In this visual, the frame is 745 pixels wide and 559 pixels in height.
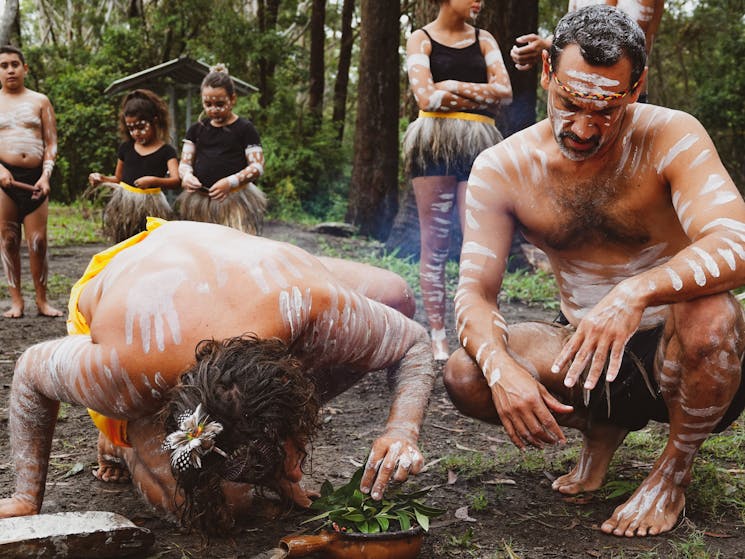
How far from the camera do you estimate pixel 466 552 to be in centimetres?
226

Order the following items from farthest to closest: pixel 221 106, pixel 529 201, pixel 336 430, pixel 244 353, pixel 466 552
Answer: pixel 221 106, pixel 336 430, pixel 529 201, pixel 466 552, pixel 244 353

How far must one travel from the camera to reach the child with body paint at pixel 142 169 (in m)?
5.94

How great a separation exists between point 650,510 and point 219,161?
3.91 metres

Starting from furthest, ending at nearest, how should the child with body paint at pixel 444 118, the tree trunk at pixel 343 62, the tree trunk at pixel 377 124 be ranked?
the tree trunk at pixel 343 62
the tree trunk at pixel 377 124
the child with body paint at pixel 444 118

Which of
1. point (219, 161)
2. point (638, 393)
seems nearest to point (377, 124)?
point (219, 161)

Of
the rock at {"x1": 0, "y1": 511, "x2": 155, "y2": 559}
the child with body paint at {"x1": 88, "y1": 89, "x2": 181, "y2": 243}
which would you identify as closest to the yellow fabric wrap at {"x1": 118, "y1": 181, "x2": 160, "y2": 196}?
the child with body paint at {"x1": 88, "y1": 89, "x2": 181, "y2": 243}

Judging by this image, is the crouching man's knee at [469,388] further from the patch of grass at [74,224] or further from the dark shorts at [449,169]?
the patch of grass at [74,224]

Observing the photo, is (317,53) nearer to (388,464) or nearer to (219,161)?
(219,161)

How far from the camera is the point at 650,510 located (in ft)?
7.75

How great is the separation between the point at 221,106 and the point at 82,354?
350 cm

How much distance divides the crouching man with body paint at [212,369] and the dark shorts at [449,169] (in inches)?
76.5

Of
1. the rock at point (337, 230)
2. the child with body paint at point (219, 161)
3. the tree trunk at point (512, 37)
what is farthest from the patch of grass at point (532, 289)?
the rock at point (337, 230)

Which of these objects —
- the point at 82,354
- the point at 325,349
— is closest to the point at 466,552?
the point at 325,349

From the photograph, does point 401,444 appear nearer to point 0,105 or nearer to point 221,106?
point 221,106
